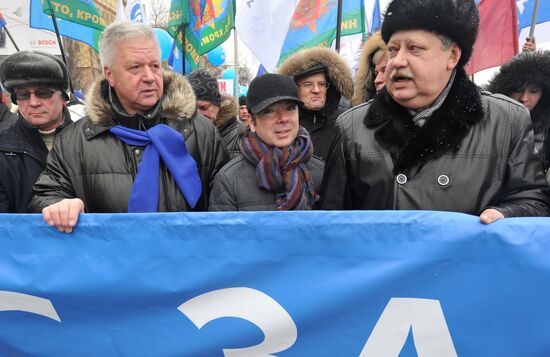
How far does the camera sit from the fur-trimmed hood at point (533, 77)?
3.84 meters

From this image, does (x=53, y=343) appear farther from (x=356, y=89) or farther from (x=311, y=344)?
(x=356, y=89)

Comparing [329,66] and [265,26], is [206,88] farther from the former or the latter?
[329,66]

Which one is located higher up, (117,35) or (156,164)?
(117,35)

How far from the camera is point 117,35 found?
237 cm

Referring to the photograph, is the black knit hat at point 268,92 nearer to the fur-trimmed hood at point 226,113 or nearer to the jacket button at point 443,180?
the jacket button at point 443,180

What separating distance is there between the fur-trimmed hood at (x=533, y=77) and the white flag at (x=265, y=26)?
2096mm

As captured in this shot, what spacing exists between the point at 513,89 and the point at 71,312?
3.59 meters

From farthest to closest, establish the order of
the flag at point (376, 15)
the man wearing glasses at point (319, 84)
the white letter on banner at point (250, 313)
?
1. the flag at point (376, 15)
2. the man wearing glasses at point (319, 84)
3. the white letter on banner at point (250, 313)

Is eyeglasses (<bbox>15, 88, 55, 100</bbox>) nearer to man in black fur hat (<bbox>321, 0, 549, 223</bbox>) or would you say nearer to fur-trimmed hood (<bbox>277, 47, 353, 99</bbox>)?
fur-trimmed hood (<bbox>277, 47, 353, 99</bbox>)

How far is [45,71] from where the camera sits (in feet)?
9.19

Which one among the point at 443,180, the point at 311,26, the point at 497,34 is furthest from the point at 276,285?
the point at 497,34

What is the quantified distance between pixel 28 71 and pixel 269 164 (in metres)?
1.49

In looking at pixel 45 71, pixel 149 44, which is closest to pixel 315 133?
pixel 149 44

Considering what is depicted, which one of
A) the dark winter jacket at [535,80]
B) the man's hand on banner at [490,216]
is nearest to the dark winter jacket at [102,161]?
the man's hand on banner at [490,216]
